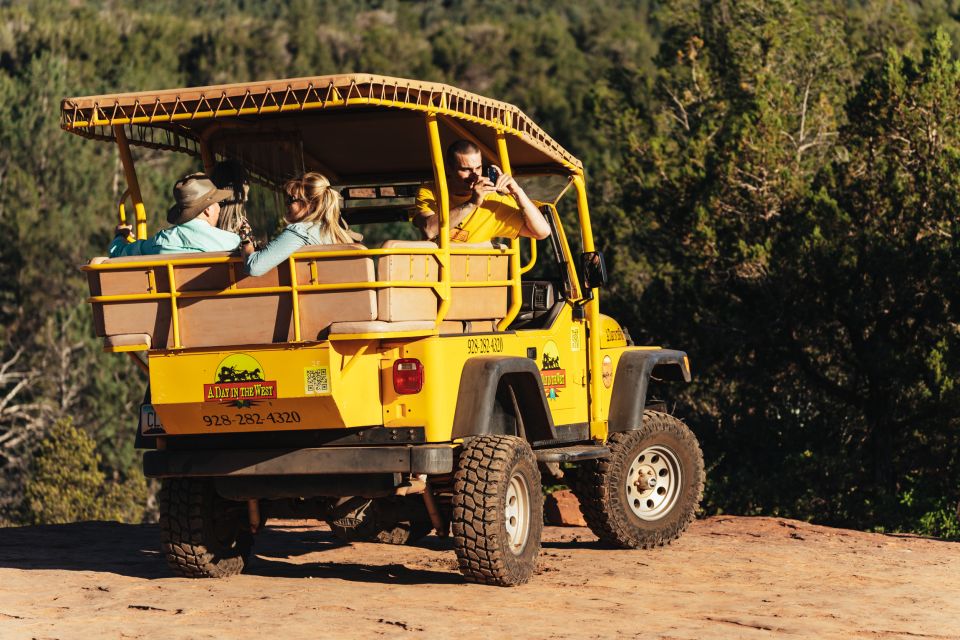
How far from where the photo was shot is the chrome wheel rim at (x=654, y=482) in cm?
1036

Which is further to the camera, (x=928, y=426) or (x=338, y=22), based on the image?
(x=338, y=22)

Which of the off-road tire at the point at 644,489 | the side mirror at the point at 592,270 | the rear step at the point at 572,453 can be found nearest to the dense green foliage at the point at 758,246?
the off-road tire at the point at 644,489

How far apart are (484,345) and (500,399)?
560 mm

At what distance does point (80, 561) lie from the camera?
9.84 metres

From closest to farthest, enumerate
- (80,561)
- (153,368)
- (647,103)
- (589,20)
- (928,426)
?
1. (153,368)
2. (80,561)
3. (928,426)
4. (647,103)
5. (589,20)

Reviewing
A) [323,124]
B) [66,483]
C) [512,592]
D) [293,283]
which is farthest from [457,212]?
[66,483]

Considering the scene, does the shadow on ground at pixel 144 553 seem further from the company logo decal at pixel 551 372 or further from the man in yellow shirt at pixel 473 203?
the man in yellow shirt at pixel 473 203

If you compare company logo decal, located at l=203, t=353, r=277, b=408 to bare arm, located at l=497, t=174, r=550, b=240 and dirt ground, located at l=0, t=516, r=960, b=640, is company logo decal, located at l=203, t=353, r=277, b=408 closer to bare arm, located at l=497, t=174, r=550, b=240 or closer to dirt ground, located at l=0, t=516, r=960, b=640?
dirt ground, located at l=0, t=516, r=960, b=640

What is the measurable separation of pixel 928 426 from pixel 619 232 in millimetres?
9871

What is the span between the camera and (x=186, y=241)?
8398mm

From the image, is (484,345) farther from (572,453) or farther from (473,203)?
(572,453)

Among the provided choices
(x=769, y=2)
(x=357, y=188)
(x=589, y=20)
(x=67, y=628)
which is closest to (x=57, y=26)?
(x=769, y=2)

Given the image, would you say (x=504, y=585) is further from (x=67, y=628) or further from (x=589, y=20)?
(x=589, y=20)

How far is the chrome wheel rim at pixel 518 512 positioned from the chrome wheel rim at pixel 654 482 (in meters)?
1.78
